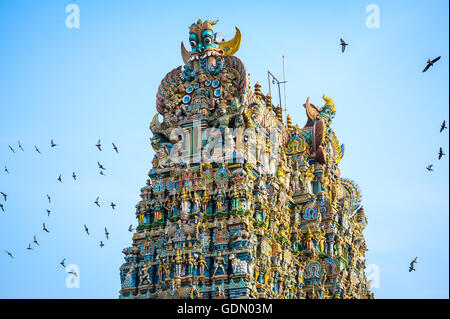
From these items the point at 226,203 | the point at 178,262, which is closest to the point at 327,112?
the point at 226,203

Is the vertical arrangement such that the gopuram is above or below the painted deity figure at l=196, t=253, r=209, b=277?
above

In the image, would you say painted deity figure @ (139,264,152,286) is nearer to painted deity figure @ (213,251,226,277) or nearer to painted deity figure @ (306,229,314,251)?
painted deity figure @ (213,251,226,277)

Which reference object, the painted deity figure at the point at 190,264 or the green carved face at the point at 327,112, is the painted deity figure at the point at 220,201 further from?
the green carved face at the point at 327,112

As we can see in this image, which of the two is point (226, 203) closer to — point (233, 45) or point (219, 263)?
point (219, 263)

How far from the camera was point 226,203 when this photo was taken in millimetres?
37562

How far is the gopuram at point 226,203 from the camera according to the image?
119 feet

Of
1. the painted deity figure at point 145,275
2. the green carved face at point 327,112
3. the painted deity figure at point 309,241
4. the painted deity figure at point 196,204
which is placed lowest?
the painted deity figure at point 145,275

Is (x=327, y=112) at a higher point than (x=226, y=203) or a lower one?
higher

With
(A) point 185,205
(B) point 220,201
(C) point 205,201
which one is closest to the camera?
(B) point 220,201

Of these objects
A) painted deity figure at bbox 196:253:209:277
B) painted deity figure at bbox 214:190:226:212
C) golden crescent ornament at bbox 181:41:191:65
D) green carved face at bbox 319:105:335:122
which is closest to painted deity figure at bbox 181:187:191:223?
painted deity figure at bbox 214:190:226:212

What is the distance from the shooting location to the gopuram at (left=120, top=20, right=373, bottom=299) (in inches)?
1430

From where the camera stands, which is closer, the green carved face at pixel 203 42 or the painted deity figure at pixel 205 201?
the painted deity figure at pixel 205 201

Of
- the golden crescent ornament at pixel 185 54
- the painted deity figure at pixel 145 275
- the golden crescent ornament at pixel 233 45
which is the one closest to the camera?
the painted deity figure at pixel 145 275

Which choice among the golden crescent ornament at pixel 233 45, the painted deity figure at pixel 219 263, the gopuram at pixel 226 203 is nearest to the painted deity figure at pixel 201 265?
the gopuram at pixel 226 203
